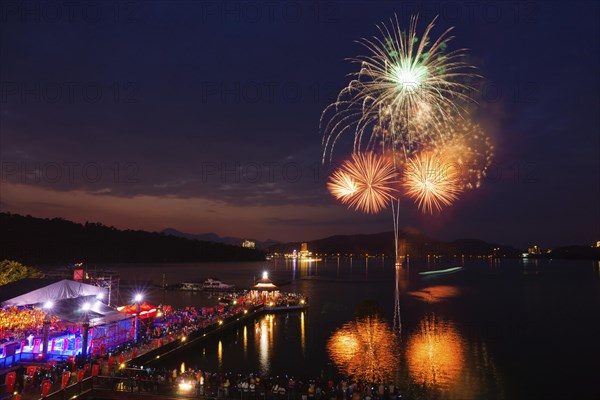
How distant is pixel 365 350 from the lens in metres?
39.9

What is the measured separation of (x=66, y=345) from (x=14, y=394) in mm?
7928

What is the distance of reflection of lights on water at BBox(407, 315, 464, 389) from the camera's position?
31812 mm

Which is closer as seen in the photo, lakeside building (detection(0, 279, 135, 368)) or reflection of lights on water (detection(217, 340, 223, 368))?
lakeside building (detection(0, 279, 135, 368))

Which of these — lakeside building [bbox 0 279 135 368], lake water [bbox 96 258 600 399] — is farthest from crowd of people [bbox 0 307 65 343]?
lake water [bbox 96 258 600 399]

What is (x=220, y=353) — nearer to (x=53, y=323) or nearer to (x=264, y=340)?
(x=264, y=340)

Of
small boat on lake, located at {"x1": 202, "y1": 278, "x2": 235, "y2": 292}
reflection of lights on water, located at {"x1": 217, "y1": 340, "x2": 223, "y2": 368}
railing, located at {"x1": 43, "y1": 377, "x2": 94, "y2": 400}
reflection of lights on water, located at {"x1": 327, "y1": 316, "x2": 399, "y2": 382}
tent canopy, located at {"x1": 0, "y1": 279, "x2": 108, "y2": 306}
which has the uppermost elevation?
tent canopy, located at {"x1": 0, "y1": 279, "x2": 108, "y2": 306}

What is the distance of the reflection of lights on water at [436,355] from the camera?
104 ft

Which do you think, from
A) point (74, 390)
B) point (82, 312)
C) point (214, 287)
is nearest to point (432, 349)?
point (82, 312)

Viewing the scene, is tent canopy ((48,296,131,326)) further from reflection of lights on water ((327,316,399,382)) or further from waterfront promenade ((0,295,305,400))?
reflection of lights on water ((327,316,399,382))

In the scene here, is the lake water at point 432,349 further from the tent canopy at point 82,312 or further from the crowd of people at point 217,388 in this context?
the crowd of people at point 217,388

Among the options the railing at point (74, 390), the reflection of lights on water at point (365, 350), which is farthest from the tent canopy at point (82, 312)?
the reflection of lights on water at point (365, 350)

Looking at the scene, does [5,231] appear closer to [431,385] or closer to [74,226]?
[74,226]

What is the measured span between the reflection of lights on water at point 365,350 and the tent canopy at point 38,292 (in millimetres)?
19342

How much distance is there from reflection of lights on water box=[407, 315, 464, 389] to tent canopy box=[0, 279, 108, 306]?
2353 centimetres
